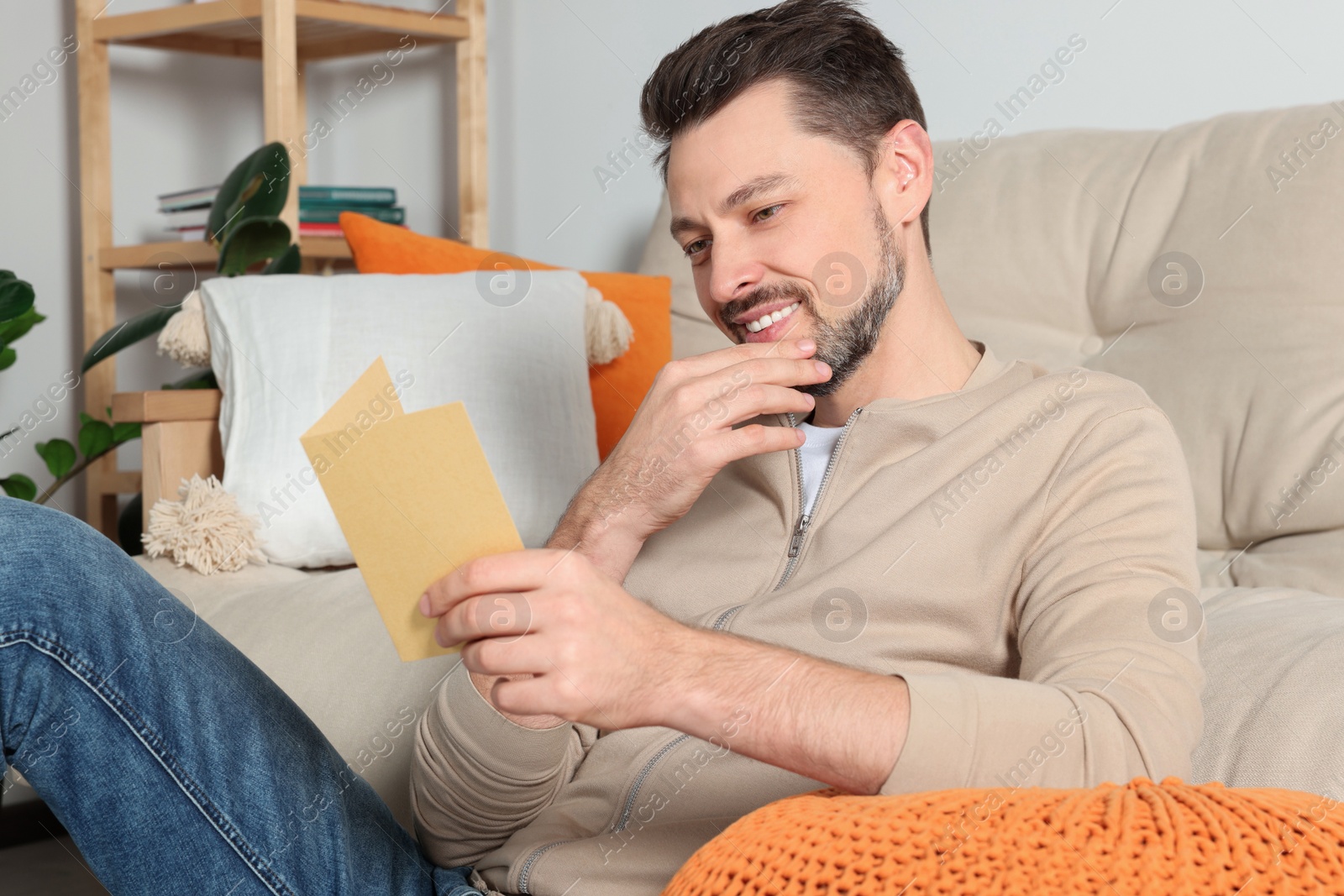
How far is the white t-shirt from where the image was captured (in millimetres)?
960

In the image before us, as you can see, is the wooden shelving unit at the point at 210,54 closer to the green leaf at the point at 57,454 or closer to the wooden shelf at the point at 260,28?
the wooden shelf at the point at 260,28

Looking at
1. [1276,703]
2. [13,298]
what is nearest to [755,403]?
[1276,703]

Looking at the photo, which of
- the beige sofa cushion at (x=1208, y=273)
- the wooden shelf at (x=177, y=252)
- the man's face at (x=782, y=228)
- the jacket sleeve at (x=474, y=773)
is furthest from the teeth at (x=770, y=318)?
the wooden shelf at (x=177, y=252)

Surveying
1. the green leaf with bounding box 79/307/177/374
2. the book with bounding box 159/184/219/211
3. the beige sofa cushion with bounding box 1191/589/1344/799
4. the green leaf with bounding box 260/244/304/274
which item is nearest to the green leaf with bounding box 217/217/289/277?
the green leaf with bounding box 260/244/304/274

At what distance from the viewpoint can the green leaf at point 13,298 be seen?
184cm

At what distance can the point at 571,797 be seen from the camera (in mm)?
860

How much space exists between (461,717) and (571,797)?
0.12m

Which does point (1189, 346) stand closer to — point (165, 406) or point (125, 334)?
point (165, 406)

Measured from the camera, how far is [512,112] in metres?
2.51

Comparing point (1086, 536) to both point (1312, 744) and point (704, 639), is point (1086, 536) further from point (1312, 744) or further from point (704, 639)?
point (704, 639)

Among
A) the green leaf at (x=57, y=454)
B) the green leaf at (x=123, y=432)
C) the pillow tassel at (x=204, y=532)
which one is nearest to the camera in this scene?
the pillow tassel at (x=204, y=532)

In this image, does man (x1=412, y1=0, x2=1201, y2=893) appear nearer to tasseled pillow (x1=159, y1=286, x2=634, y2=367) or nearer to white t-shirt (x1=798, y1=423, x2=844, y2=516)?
white t-shirt (x1=798, y1=423, x2=844, y2=516)

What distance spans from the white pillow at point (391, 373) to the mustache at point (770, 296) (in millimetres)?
516

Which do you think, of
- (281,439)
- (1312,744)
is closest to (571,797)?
(1312,744)
